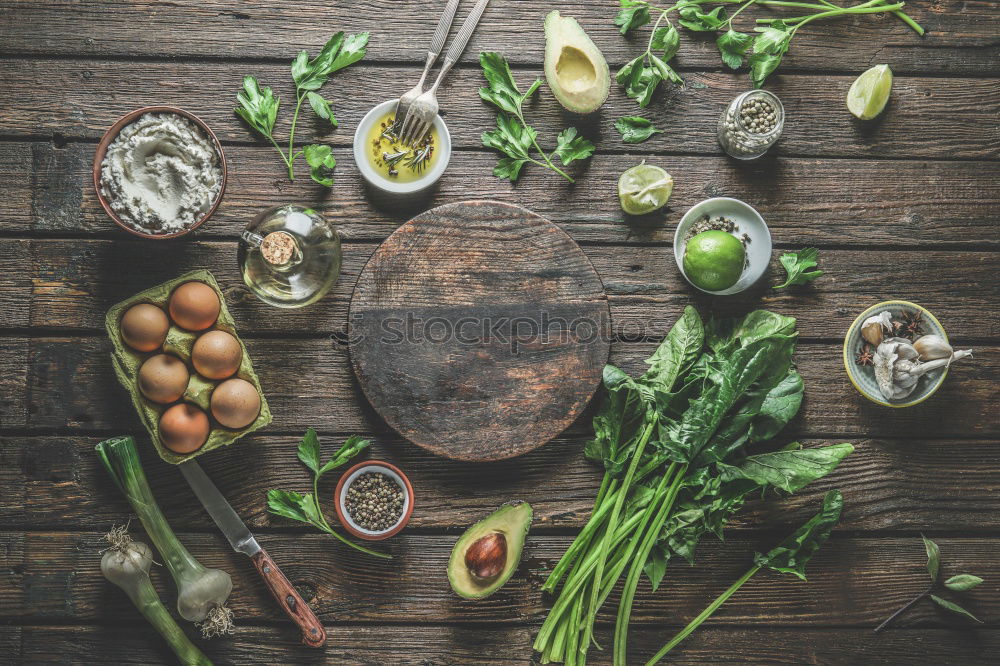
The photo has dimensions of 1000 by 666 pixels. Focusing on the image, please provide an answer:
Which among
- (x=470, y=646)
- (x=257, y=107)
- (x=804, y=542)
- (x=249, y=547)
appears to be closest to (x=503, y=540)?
(x=470, y=646)

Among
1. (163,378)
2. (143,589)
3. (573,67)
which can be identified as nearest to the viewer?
(163,378)

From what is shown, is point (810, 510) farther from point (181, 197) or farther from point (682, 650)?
point (181, 197)

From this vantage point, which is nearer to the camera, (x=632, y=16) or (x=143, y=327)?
(x=143, y=327)

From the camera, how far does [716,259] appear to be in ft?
4.44

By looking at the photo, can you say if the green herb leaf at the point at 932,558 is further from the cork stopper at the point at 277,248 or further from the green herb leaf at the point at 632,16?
the cork stopper at the point at 277,248

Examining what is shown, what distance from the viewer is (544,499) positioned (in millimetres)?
1475

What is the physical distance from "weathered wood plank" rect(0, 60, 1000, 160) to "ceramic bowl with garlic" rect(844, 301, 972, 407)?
0.38m

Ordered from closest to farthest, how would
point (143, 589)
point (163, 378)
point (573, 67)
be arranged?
point (163, 378) → point (143, 589) → point (573, 67)

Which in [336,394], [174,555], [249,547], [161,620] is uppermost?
[336,394]

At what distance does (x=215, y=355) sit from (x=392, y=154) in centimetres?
55

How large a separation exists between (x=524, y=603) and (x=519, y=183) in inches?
36.4

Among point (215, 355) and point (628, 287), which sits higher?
point (628, 287)

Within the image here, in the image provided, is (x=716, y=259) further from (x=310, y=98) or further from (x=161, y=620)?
(x=161, y=620)

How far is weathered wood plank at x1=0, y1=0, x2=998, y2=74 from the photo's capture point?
57.6 inches
